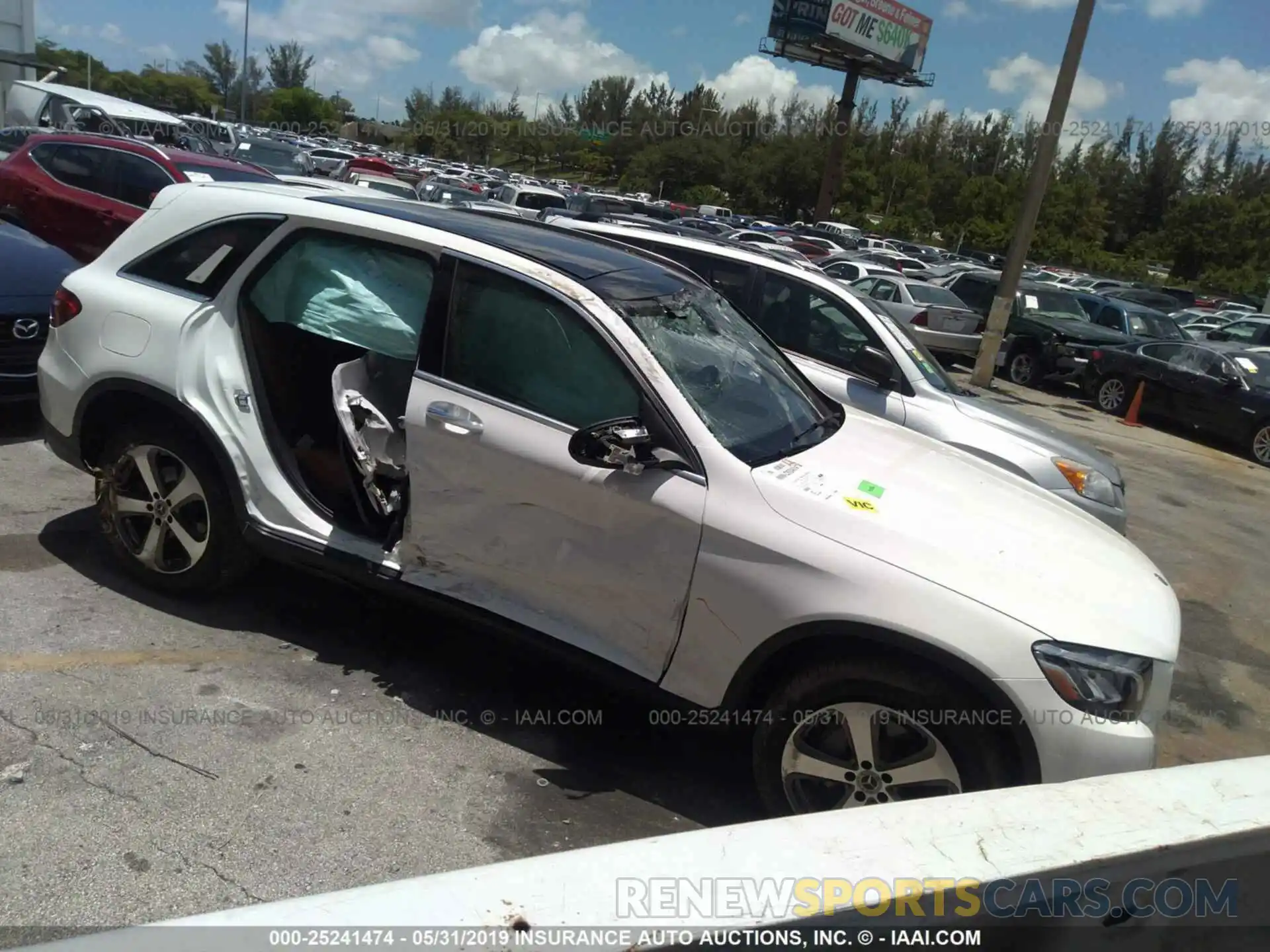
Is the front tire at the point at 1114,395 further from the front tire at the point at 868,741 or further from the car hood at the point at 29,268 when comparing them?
the car hood at the point at 29,268

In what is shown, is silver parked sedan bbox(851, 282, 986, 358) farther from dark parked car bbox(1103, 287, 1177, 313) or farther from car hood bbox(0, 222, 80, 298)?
dark parked car bbox(1103, 287, 1177, 313)

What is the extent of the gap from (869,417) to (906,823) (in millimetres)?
2858

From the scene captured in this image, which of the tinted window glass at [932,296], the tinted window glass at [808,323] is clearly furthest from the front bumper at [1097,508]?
the tinted window glass at [932,296]

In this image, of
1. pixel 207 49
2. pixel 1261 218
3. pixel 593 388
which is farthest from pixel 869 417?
pixel 207 49

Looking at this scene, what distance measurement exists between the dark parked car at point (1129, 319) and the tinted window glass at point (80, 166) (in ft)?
51.5

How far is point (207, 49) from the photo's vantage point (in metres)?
94.6

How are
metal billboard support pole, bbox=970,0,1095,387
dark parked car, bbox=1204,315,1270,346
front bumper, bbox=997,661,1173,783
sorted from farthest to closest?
dark parked car, bbox=1204,315,1270,346, metal billboard support pole, bbox=970,0,1095,387, front bumper, bbox=997,661,1173,783

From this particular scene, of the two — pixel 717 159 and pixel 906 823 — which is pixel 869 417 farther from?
pixel 717 159

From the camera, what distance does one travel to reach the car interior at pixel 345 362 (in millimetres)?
4000

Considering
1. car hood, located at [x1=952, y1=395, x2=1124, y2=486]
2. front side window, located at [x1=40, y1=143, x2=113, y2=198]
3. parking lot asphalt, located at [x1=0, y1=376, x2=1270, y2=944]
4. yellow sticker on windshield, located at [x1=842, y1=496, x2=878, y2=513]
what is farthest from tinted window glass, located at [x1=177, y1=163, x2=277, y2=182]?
yellow sticker on windshield, located at [x1=842, y1=496, x2=878, y2=513]

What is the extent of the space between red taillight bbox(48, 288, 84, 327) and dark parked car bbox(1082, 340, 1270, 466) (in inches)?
537

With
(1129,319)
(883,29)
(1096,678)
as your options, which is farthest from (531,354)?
(883,29)

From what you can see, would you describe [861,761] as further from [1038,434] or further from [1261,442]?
[1261,442]

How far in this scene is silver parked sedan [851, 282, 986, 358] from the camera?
1582cm
